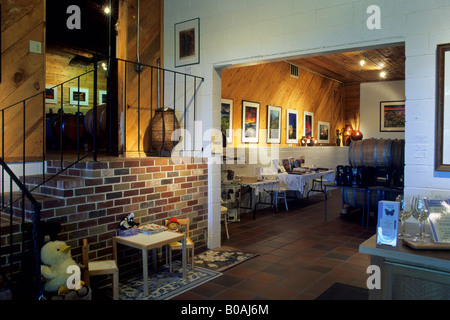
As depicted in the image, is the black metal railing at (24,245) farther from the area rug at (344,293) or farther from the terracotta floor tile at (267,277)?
the area rug at (344,293)

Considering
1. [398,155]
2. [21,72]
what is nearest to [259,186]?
[398,155]

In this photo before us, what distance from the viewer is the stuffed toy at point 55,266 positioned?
279cm

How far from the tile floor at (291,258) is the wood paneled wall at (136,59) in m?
1.97

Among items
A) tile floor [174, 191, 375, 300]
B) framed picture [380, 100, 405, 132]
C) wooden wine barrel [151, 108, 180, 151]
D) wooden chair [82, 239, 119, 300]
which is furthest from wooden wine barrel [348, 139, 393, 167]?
framed picture [380, 100, 405, 132]

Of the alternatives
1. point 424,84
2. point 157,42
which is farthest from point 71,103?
point 424,84

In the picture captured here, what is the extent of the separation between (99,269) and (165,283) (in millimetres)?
770

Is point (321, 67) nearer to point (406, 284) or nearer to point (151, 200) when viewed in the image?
point (151, 200)

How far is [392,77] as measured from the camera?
11.3 meters

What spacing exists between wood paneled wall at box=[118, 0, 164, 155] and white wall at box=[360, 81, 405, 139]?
29.6ft

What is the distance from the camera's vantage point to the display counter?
206 cm

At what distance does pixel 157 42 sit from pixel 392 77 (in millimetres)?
8715

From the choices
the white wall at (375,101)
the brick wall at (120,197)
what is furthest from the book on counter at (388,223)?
the white wall at (375,101)

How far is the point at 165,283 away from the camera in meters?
3.68

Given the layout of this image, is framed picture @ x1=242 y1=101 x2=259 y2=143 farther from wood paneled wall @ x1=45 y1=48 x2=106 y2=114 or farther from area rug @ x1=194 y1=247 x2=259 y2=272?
wood paneled wall @ x1=45 y1=48 x2=106 y2=114
